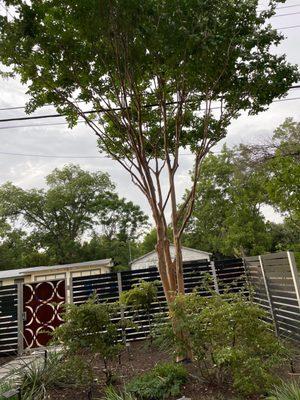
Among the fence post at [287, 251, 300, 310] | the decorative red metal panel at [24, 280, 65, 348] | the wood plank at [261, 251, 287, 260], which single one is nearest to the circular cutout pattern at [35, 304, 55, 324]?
the decorative red metal panel at [24, 280, 65, 348]

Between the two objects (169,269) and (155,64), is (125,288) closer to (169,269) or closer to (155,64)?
(169,269)

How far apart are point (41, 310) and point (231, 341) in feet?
18.2

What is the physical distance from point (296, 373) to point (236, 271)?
3.75m

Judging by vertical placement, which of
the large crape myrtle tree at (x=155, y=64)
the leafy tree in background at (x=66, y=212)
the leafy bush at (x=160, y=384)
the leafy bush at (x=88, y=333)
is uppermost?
the leafy tree in background at (x=66, y=212)

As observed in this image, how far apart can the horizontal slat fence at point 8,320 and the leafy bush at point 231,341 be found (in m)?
5.21

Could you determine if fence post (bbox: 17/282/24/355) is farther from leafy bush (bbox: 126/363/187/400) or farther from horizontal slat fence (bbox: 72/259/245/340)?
leafy bush (bbox: 126/363/187/400)

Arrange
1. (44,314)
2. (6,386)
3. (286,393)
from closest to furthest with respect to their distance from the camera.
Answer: (286,393) < (6,386) < (44,314)

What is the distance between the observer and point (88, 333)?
13.5ft

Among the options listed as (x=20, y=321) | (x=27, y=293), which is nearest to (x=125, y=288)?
(x=27, y=293)

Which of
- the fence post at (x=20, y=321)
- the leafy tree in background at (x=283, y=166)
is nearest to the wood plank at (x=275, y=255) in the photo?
the leafy tree in background at (x=283, y=166)

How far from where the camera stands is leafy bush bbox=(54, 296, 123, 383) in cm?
404

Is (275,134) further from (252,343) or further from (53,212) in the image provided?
(53,212)

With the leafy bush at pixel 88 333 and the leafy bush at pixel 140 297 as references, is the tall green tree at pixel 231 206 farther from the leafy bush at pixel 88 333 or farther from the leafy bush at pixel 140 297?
the leafy bush at pixel 88 333

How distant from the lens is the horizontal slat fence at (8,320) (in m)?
7.52
